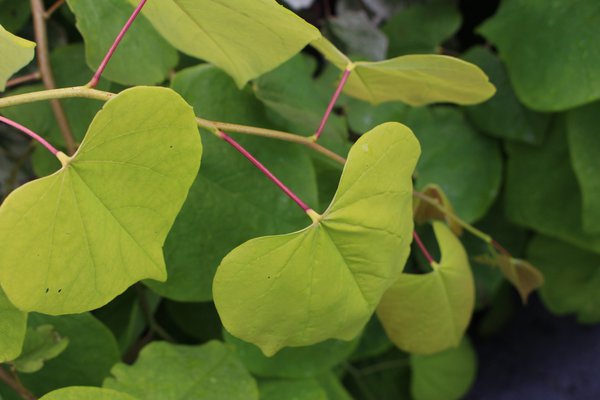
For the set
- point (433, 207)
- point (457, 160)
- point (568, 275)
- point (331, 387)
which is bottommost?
point (568, 275)

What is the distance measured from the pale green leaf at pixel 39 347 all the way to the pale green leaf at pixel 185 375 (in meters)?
0.05

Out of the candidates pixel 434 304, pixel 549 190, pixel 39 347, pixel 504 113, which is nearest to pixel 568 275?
pixel 549 190

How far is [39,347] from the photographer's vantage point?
0.55 metres

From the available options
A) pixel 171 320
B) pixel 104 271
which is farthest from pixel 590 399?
pixel 104 271

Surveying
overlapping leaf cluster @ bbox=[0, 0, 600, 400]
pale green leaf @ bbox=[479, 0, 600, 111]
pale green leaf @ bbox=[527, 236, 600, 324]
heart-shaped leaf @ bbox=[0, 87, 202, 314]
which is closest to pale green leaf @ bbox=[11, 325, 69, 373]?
overlapping leaf cluster @ bbox=[0, 0, 600, 400]

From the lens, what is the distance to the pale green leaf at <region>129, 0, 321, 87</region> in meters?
0.46

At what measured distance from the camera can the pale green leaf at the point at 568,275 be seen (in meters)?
1.01

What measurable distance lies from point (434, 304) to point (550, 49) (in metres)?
0.40

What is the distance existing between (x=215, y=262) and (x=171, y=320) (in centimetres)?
25

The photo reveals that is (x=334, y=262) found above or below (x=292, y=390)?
above

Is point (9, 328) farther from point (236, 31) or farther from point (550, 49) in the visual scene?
point (550, 49)

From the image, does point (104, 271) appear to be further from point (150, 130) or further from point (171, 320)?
point (171, 320)

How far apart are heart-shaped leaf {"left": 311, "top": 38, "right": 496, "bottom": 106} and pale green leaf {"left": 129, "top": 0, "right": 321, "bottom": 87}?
0.05 m

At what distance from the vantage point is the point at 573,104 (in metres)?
0.79
